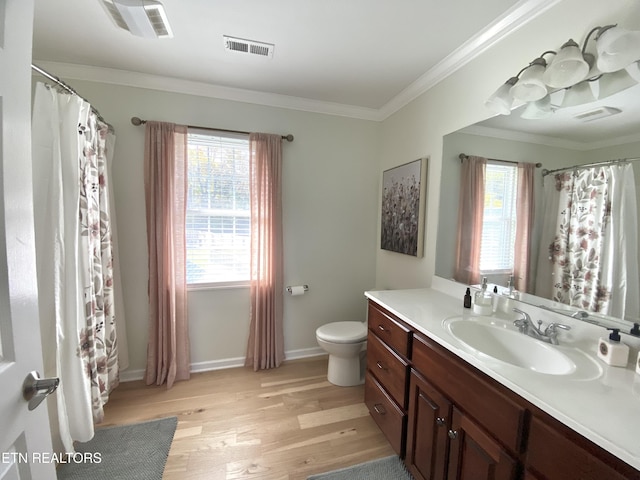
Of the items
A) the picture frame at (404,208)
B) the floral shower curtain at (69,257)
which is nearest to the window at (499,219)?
the picture frame at (404,208)

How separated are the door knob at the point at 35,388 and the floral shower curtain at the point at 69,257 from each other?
2.86ft

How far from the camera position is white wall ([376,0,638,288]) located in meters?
1.10

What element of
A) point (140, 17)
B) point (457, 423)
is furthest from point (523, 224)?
point (140, 17)

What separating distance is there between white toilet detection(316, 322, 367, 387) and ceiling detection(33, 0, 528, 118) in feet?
6.63

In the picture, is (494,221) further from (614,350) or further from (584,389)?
(584,389)

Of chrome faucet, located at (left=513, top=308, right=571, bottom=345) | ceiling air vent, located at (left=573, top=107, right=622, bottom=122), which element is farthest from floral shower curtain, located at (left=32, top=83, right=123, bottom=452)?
ceiling air vent, located at (left=573, top=107, right=622, bottom=122)

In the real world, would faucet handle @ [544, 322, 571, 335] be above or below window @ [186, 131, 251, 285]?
Result: below

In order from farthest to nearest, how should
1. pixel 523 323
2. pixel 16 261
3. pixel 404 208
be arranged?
pixel 404 208 → pixel 523 323 → pixel 16 261

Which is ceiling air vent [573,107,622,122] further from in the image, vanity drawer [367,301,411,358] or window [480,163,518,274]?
vanity drawer [367,301,411,358]

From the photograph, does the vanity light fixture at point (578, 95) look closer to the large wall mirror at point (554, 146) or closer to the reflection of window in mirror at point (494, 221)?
the large wall mirror at point (554, 146)

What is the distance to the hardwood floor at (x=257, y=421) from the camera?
1447 millimetres

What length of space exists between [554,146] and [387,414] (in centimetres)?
166

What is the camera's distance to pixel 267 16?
140cm

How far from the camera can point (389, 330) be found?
149cm
